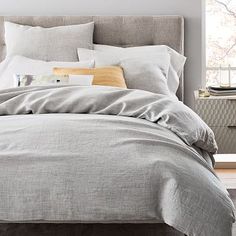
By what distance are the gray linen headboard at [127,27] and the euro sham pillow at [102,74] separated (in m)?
0.67

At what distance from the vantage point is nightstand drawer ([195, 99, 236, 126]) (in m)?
4.70

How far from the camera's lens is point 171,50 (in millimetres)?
4777

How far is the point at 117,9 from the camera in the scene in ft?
16.6

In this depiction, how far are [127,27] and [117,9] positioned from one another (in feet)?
0.75

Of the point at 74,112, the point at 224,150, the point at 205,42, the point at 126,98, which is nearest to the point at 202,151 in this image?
the point at 126,98

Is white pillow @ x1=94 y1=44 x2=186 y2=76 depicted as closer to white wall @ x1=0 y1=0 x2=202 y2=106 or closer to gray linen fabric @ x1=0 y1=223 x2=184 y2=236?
white wall @ x1=0 y1=0 x2=202 y2=106

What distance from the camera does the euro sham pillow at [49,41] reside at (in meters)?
4.70

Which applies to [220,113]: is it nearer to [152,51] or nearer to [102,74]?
[152,51]

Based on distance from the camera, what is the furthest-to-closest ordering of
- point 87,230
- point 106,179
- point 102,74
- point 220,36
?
point 220,36 → point 102,74 → point 87,230 → point 106,179

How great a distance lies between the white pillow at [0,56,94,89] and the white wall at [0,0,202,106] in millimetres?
672

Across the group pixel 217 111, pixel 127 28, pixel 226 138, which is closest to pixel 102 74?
pixel 127 28

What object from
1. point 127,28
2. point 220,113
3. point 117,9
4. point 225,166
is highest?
point 117,9

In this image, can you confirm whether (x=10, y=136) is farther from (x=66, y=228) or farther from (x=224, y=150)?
(x=224, y=150)

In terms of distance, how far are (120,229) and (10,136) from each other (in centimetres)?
86
